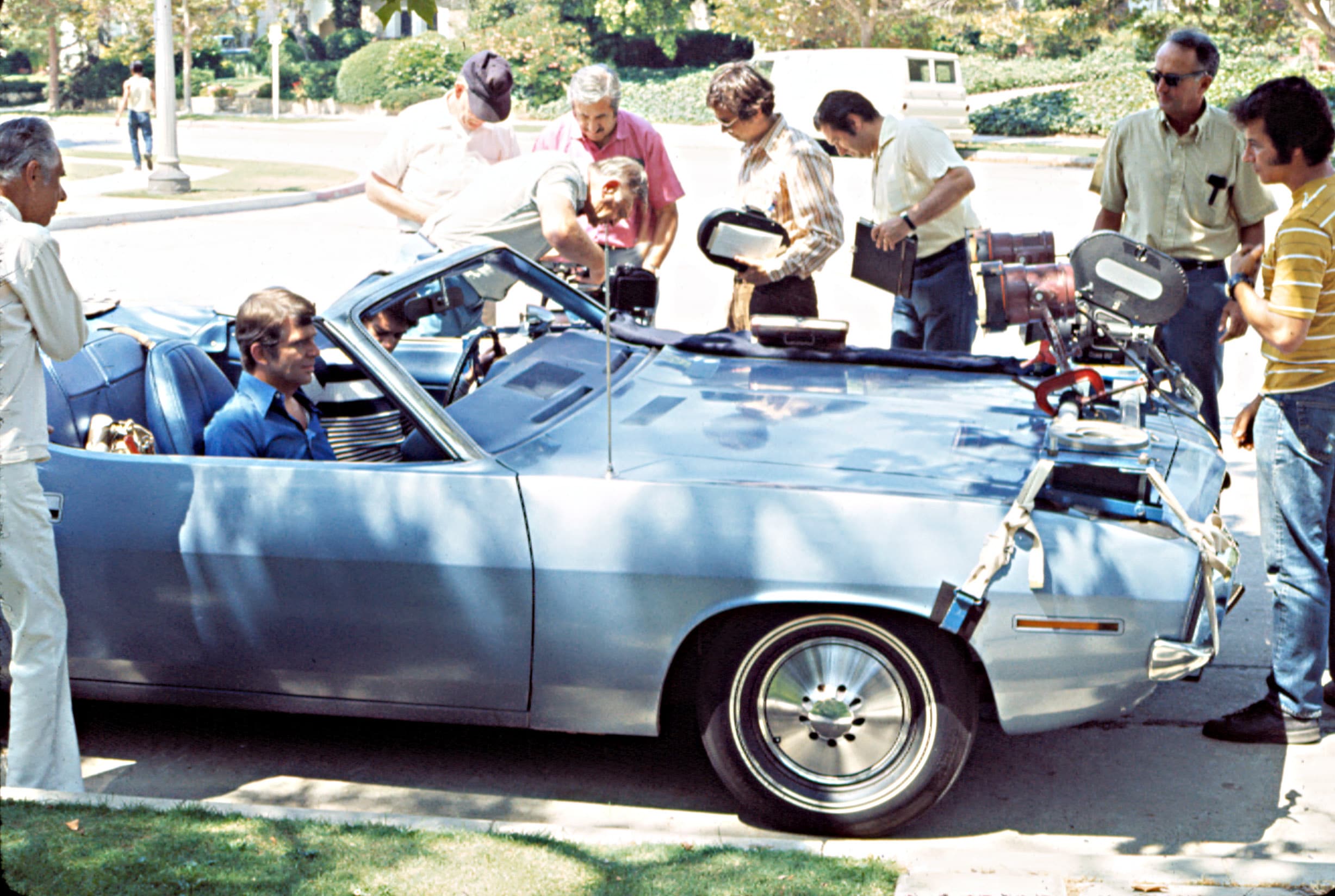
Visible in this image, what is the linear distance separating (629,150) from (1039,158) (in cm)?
2146

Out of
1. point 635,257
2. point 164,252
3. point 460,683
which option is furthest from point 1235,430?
point 164,252

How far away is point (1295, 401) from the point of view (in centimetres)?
418

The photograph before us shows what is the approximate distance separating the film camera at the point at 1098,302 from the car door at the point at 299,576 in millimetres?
1895

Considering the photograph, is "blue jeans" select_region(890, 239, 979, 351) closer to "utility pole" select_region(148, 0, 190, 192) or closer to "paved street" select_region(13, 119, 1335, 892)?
"paved street" select_region(13, 119, 1335, 892)

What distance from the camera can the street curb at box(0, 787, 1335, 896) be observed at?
3301 mm

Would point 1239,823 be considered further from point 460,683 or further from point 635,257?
point 635,257

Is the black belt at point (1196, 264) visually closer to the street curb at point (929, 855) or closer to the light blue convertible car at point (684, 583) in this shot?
the light blue convertible car at point (684, 583)

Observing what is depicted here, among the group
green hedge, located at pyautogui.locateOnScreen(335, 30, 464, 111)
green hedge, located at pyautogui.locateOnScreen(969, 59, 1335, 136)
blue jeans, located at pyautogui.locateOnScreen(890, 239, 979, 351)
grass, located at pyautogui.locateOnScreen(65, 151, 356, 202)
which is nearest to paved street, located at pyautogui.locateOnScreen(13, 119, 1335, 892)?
blue jeans, located at pyautogui.locateOnScreen(890, 239, 979, 351)

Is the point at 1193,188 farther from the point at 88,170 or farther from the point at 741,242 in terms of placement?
the point at 88,170

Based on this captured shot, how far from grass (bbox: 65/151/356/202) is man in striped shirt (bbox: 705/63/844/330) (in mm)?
14892

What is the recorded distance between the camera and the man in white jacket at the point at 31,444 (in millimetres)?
3621

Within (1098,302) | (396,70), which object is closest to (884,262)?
Answer: (1098,302)

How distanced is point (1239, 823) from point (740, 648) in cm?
141

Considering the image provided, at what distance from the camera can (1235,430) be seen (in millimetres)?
4629
